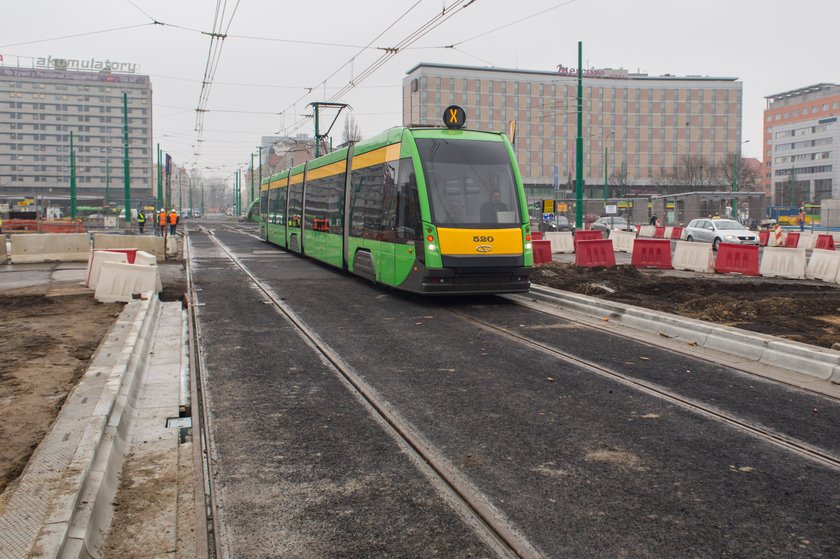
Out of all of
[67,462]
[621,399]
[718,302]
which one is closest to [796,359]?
[621,399]

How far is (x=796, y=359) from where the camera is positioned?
7.60m

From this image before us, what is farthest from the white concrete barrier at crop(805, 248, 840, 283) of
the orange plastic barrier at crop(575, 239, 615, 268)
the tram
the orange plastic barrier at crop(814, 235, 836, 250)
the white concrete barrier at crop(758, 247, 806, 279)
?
the tram

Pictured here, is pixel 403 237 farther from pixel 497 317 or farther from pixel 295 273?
pixel 295 273

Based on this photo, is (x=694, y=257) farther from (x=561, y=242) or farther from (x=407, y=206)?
(x=407, y=206)

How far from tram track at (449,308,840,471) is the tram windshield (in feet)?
11.0

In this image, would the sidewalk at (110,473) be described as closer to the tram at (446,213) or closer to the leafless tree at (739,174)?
the tram at (446,213)

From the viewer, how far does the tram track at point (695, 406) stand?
493 cm

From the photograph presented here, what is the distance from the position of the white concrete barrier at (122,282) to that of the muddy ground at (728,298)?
26.8 feet

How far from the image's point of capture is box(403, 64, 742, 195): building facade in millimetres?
110019

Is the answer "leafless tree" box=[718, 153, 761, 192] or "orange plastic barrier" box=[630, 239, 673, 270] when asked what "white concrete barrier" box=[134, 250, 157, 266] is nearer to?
"orange plastic barrier" box=[630, 239, 673, 270]

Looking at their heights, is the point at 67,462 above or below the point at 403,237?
below

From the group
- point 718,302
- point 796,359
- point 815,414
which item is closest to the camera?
point 815,414

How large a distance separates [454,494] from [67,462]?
2.37 m

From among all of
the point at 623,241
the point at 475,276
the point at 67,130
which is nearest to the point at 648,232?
the point at 623,241
